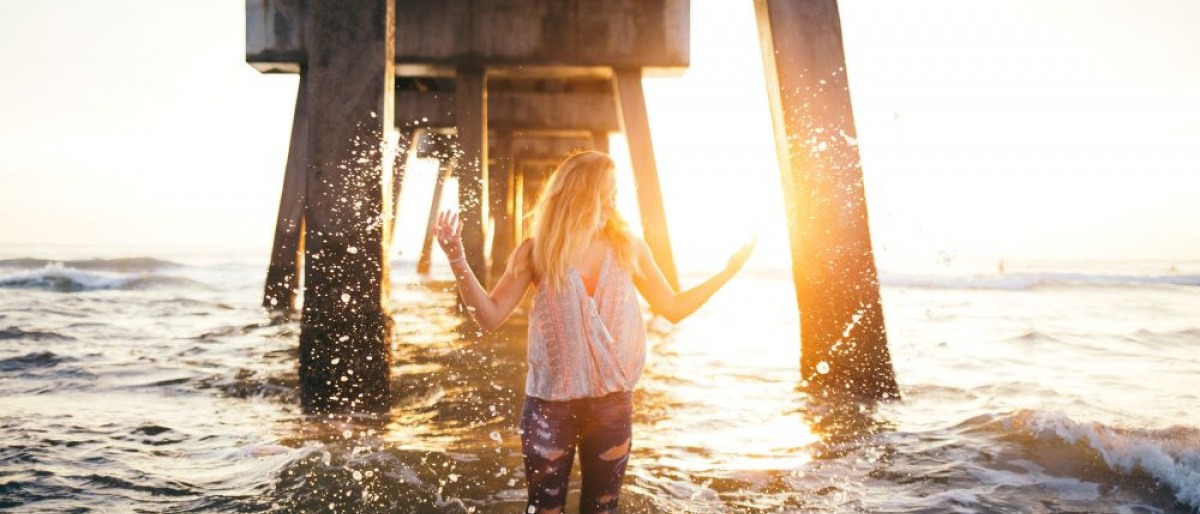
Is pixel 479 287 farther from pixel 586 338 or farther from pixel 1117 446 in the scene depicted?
pixel 1117 446

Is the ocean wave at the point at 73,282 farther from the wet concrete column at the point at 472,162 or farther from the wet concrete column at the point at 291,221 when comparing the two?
the wet concrete column at the point at 472,162

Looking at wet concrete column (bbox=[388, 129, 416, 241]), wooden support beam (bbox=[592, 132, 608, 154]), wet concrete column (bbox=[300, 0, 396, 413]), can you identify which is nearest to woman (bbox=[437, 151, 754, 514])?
wet concrete column (bbox=[300, 0, 396, 413])

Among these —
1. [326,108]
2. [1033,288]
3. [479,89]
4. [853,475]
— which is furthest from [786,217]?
[1033,288]

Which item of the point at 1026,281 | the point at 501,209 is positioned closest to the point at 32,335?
the point at 501,209

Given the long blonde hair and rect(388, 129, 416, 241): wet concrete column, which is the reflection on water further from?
rect(388, 129, 416, 241): wet concrete column

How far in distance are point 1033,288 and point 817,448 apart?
27.0m

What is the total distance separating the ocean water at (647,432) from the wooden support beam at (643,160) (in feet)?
5.04

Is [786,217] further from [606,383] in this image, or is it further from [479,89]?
[479,89]

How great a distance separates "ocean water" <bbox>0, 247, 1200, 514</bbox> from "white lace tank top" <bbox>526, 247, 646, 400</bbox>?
1.03 metres

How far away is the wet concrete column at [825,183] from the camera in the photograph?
4508 mm

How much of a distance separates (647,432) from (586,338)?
2.32 m

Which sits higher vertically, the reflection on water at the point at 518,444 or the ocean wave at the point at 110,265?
the ocean wave at the point at 110,265

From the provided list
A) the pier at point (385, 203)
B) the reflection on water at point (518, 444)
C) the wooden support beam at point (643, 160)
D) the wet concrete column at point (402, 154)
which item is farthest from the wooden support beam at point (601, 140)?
the pier at point (385, 203)

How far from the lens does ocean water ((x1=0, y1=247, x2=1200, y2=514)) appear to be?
3195mm
